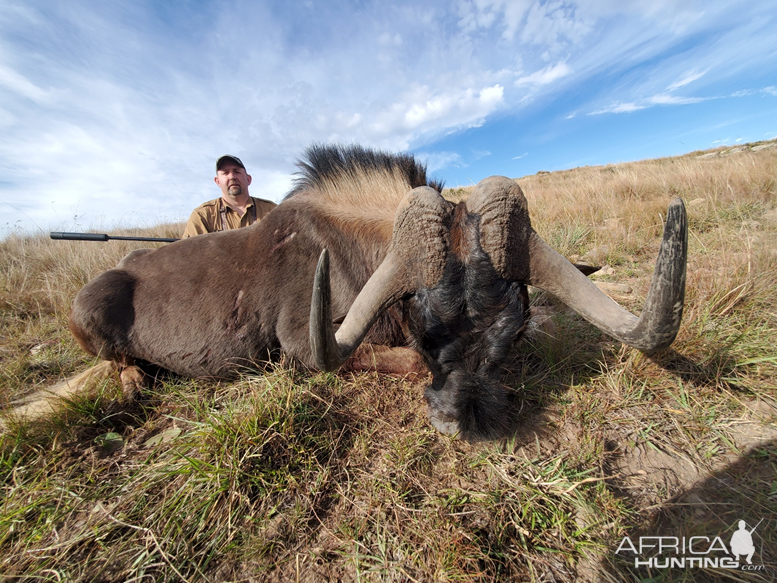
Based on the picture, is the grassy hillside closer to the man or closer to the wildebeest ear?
the wildebeest ear

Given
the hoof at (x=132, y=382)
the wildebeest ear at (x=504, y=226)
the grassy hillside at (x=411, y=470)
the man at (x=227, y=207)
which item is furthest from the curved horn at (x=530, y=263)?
the man at (x=227, y=207)

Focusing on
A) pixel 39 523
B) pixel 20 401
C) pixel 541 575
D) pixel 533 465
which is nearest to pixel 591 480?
pixel 533 465

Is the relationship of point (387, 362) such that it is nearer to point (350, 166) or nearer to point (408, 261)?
point (408, 261)

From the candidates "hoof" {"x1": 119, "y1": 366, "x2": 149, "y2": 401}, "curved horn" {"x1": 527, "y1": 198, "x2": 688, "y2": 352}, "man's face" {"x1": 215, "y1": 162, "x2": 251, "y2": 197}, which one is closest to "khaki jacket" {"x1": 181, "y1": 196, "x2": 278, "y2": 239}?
"man's face" {"x1": 215, "y1": 162, "x2": 251, "y2": 197}

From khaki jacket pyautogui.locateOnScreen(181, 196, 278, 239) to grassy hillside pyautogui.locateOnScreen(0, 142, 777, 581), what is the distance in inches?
130

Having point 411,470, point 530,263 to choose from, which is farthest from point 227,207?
point 411,470

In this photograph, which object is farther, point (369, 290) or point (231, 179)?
point (231, 179)

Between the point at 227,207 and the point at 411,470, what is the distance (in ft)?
19.7

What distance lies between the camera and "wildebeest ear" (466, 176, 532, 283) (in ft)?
7.04

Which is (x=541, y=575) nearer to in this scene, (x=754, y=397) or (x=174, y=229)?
(x=754, y=397)

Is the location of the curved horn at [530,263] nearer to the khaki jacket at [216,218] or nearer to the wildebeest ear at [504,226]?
the wildebeest ear at [504,226]

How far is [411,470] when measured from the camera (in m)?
1.93

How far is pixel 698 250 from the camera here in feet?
13.7

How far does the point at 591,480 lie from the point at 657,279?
1.12 m
